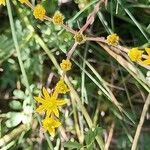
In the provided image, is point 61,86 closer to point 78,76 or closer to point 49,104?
point 49,104

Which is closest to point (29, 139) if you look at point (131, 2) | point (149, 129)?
point (149, 129)

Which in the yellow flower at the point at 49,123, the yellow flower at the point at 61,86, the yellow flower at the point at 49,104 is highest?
the yellow flower at the point at 61,86

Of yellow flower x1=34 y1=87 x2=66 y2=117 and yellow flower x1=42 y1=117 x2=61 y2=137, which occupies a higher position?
yellow flower x1=34 y1=87 x2=66 y2=117

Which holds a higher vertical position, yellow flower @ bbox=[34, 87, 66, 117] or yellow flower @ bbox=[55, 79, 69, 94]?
yellow flower @ bbox=[55, 79, 69, 94]

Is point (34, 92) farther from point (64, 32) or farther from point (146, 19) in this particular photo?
point (146, 19)

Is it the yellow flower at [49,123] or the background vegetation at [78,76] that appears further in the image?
the background vegetation at [78,76]

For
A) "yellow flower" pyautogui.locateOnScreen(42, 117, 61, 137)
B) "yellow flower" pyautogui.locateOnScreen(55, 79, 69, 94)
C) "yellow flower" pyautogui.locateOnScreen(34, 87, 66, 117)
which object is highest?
"yellow flower" pyautogui.locateOnScreen(55, 79, 69, 94)

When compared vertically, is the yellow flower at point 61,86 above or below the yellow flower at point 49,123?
above

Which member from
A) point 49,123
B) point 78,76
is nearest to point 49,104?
point 49,123

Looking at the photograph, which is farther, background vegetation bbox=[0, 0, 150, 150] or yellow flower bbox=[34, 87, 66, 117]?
background vegetation bbox=[0, 0, 150, 150]
